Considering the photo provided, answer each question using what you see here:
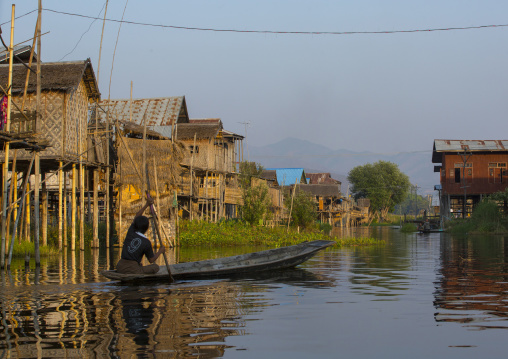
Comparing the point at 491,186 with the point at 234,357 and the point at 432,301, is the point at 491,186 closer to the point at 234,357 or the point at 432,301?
the point at 432,301

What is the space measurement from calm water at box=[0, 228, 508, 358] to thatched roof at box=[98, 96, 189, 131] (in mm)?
17907

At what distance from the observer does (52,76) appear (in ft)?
64.5

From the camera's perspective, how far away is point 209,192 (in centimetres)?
3094

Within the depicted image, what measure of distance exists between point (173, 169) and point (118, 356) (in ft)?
55.2

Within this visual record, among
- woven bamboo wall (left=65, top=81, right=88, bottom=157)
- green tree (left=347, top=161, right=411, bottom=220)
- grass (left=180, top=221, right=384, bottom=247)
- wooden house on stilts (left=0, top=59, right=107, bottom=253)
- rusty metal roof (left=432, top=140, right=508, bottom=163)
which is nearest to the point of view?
wooden house on stilts (left=0, top=59, right=107, bottom=253)

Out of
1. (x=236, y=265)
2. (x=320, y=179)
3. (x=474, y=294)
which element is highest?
(x=320, y=179)

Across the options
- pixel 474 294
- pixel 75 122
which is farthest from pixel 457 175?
pixel 474 294

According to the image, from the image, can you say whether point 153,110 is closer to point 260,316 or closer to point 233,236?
point 233,236

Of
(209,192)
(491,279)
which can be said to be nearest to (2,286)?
(491,279)

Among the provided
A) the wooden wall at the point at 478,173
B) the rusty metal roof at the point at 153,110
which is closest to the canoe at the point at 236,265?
the rusty metal roof at the point at 153,110

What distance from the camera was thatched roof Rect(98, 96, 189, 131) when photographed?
30.4 meters

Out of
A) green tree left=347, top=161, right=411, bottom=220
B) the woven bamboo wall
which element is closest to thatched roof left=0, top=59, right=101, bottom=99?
the woven bamboo wall

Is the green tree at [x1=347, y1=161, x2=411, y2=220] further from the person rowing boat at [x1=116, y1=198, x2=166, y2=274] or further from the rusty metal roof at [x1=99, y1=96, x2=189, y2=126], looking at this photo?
the person rowing boat at [x1=116, y1=198, x2=166, y2=274]

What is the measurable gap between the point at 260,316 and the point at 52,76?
47.5 feet
